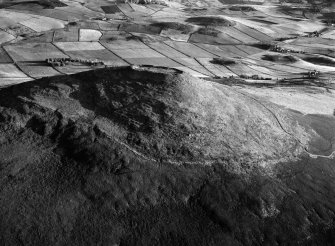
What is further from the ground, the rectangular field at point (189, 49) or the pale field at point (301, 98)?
the pale field at point (301, 98)

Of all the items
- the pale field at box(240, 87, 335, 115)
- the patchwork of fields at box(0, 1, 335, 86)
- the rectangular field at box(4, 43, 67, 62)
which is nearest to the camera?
the pale field at box(240, 87, 335, 115)

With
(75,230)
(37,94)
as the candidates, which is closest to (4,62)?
(37,94)

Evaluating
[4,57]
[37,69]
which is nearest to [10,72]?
[37,69]

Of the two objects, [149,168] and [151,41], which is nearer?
[149,168]

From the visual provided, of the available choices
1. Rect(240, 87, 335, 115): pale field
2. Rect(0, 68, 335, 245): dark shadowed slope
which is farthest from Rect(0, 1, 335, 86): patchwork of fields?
Rect(0, 68, 335, 245): dark shadowed slope

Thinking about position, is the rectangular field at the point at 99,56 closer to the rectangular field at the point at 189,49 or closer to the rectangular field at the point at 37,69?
the rectangular field at the point at 37,69

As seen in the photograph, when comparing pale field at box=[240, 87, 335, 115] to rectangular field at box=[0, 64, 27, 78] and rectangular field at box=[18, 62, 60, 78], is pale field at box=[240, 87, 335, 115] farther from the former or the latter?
rectangular field at box=[0, 64, 27, 78]

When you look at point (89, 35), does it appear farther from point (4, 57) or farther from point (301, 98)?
point (301, 98)

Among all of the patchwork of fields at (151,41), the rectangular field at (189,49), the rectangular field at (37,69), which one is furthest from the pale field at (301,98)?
the rectangular field at (37,69)
